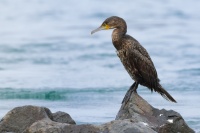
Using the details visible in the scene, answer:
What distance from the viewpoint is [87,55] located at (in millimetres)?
22531

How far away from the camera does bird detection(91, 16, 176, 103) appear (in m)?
14.0

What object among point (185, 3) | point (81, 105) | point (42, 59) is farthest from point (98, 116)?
point (185, 3)

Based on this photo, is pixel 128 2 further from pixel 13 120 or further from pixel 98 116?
pixel 13 120

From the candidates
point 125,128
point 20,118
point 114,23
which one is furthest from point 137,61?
point 125,128

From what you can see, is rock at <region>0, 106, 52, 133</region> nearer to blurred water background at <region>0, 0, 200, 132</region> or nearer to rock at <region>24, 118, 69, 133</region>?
rock at <region>24, 118, 69, 133</region>

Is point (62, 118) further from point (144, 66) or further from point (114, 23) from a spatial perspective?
point (114, 23)

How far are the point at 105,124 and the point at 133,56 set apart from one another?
7.84 feet

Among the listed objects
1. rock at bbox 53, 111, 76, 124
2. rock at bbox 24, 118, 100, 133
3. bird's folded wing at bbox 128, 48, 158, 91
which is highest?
bird's folded wing at bbox 128, 48, 158, 91

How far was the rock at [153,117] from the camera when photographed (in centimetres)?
1250

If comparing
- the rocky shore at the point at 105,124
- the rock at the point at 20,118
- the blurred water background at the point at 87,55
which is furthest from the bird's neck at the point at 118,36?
the rock at the point at 20,118

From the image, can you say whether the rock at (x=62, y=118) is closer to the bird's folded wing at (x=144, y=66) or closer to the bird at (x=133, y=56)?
the bird at (x=133, y=56)

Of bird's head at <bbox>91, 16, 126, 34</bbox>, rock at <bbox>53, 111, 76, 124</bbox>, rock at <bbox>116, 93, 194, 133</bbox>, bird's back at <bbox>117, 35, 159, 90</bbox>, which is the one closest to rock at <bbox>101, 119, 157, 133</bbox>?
rock at <bbox>116, 93, 194, 133</bbox>

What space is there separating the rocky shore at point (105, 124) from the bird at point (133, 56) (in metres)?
0.49

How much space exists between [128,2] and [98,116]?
17725 millimetres
